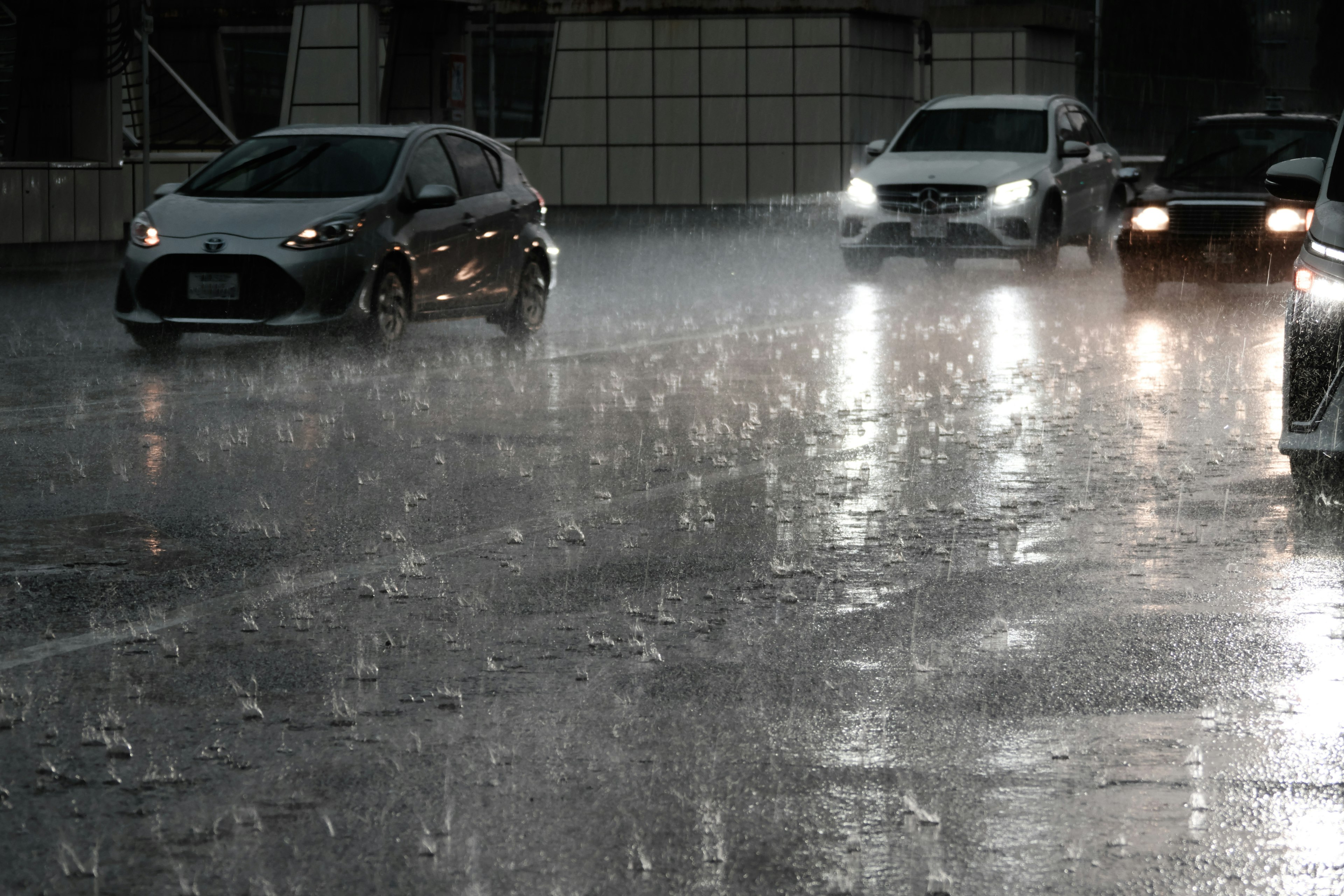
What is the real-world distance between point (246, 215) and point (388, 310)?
113 cm

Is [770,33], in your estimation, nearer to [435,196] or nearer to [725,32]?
[725,32]

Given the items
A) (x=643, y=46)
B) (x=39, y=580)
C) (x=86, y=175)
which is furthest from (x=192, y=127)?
(x=39, y=580)

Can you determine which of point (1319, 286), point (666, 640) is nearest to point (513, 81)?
point (1319, 286)

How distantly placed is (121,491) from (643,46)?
21.7 metres

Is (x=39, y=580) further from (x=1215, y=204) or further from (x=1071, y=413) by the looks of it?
(x=1215, y=204)

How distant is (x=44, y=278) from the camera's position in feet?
69.6

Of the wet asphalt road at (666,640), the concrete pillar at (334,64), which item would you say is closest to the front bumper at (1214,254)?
the wet asphalt road at (666,640)

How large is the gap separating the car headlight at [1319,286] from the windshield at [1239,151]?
1132 cm

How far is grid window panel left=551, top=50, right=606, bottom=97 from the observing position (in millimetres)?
29578

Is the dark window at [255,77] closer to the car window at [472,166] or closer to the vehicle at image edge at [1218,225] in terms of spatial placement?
the vehicle at image edge at [1218,225]

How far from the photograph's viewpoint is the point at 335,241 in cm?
1373

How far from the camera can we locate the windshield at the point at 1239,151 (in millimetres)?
19125

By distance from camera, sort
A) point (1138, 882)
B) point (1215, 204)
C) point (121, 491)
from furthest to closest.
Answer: point (1215, 204) < point (121, 491) < point (1138, 882)

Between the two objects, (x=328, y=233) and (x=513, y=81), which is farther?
(x=513, y=81)
